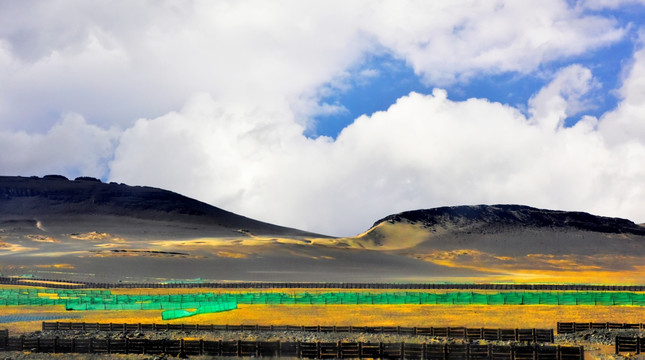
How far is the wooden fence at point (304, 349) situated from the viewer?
4659 centimetres

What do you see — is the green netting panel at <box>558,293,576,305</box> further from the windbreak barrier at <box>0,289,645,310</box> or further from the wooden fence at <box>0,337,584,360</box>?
the wooden fence at <box>0,337,584,360</box>

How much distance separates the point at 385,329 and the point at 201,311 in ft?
94.9

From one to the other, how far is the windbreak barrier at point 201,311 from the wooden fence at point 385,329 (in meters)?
10.1

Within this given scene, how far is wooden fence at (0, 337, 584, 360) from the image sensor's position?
46.6 metres

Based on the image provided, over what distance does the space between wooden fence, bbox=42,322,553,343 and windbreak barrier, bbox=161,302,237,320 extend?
1014 centimetres

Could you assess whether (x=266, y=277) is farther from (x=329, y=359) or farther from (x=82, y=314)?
(x=329, y=359)

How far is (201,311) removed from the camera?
81.0 m

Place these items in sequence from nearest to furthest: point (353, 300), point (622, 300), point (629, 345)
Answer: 1. point (629, 345)
2. point (622, 300)
3. point (353, 300)

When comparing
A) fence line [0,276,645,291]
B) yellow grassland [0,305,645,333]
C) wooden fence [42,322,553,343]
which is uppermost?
fence line [0,276,645,291]

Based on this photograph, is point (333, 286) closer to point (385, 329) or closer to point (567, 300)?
point (567, 300)

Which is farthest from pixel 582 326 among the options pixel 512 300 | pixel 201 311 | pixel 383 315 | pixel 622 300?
pixel 201 311

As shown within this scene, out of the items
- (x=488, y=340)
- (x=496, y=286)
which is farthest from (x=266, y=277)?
(x=488, y=340)

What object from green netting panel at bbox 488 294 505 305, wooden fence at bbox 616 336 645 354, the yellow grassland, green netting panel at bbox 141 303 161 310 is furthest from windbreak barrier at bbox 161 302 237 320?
wooden fence at bbox 616 336 645 354

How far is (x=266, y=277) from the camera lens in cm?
16425
